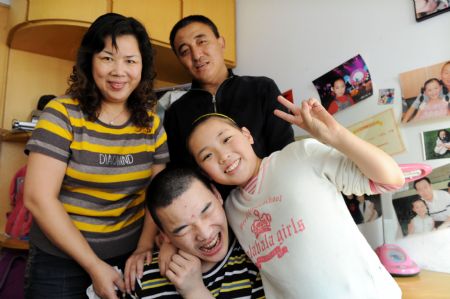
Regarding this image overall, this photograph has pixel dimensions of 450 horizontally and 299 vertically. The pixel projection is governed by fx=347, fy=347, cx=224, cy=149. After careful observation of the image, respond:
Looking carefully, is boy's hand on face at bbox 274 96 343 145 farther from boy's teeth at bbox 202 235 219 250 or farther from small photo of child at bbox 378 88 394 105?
small photo of child at bbox 378 88 394 105

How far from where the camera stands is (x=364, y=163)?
0.65 m

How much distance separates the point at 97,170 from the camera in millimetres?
943

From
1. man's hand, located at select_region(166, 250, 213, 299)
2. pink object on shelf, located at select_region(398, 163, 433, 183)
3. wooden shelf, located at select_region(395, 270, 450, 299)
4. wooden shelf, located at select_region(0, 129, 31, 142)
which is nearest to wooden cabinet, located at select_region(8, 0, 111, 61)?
wooden shelf, located at select_region(0, 129, 31, 142)

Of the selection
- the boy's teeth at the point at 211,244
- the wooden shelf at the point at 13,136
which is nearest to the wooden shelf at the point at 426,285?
the boy's teeth at the point at 211,244

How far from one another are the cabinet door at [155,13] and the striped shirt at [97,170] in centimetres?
108

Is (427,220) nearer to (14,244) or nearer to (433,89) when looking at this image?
(433,89)

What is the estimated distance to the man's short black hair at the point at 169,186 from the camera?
2.78 ft

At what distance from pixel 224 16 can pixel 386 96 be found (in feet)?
3.91

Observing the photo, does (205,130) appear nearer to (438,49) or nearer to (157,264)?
(157,264)

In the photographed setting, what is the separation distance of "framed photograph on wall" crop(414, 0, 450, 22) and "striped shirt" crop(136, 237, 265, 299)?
1.09 metres

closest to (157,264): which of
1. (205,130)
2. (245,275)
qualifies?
(245,275)

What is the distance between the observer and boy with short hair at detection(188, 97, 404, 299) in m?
0.68

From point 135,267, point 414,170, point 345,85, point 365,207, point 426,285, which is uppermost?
A: point 345,85

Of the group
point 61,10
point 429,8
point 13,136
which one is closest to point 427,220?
point 429,8
